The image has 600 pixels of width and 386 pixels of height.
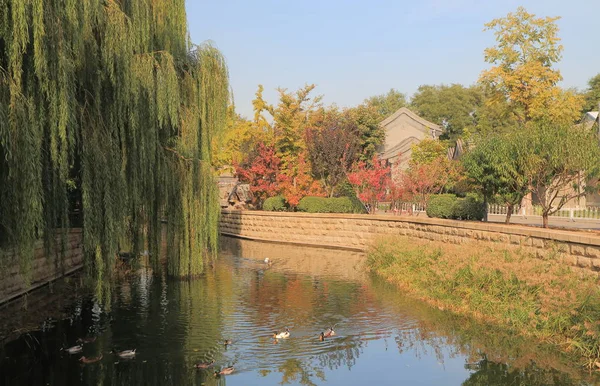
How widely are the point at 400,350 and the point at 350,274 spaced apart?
887cm

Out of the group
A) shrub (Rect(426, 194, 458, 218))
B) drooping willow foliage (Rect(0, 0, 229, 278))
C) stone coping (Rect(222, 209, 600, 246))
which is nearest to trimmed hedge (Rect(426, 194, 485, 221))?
shrub (Rect(426, 194, 458, 218))

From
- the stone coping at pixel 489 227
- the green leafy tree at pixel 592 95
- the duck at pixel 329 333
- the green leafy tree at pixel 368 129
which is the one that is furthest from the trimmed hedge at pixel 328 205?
the green leafy tree at pixel 592 95

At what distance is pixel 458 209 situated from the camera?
2217 centimetres

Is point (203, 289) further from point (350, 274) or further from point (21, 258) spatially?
point (21, 258)

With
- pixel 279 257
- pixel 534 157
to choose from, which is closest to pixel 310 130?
pixel 279 257

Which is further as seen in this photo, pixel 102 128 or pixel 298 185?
pixel 298 185

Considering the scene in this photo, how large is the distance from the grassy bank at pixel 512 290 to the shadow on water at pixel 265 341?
1.56 feet

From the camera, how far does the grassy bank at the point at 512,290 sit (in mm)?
10117

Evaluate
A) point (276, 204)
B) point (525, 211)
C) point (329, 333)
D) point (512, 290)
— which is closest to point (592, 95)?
point (525, 211)

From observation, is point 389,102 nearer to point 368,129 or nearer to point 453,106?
point 453,106

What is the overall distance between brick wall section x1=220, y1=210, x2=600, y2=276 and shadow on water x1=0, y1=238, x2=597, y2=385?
8.44ft

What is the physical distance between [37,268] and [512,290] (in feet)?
36.3

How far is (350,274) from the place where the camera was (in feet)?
63.7

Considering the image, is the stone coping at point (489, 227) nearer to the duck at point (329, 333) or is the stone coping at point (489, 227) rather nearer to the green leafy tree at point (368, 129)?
the duck at point (329, 333)
